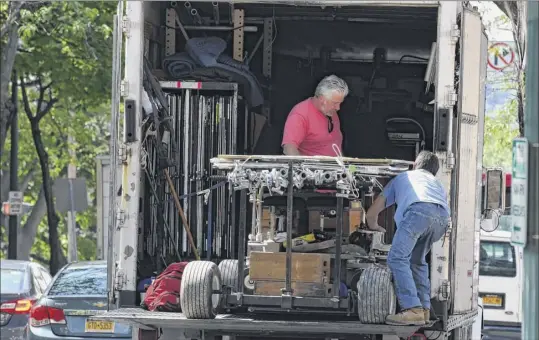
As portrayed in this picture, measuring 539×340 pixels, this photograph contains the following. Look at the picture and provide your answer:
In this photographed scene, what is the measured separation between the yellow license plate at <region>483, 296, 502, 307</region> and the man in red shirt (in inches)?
335

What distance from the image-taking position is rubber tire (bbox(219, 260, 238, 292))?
9.48 meters

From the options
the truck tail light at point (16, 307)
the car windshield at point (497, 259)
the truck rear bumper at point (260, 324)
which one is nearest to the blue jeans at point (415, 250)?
the truck rear bumper at point (260, 324)

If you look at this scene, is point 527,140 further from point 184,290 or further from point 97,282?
point 97,282

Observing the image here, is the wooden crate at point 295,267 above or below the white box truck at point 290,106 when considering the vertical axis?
below

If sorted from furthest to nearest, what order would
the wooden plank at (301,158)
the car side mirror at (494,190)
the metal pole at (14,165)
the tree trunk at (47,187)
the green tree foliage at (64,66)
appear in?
the tree trunk at (47,187), the metal pole at (14,165), the green tree foliage at (64,66), the car side mirror at (494,190), the wooden plank at (301,158)

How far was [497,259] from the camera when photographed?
63.0ft

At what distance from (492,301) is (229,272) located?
10070mm

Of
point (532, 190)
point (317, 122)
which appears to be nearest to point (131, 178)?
point (317, 122)

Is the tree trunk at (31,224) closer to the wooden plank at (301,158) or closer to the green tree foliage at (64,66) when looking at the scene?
the green tree foliage at (64,66)

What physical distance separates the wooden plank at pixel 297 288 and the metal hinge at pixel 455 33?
1981 millimetres

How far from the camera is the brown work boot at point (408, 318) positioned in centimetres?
870

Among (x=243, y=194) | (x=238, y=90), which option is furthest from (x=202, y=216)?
(x=243, y=194)

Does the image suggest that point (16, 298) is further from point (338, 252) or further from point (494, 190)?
point (338, 252)

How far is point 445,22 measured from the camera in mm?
9344
